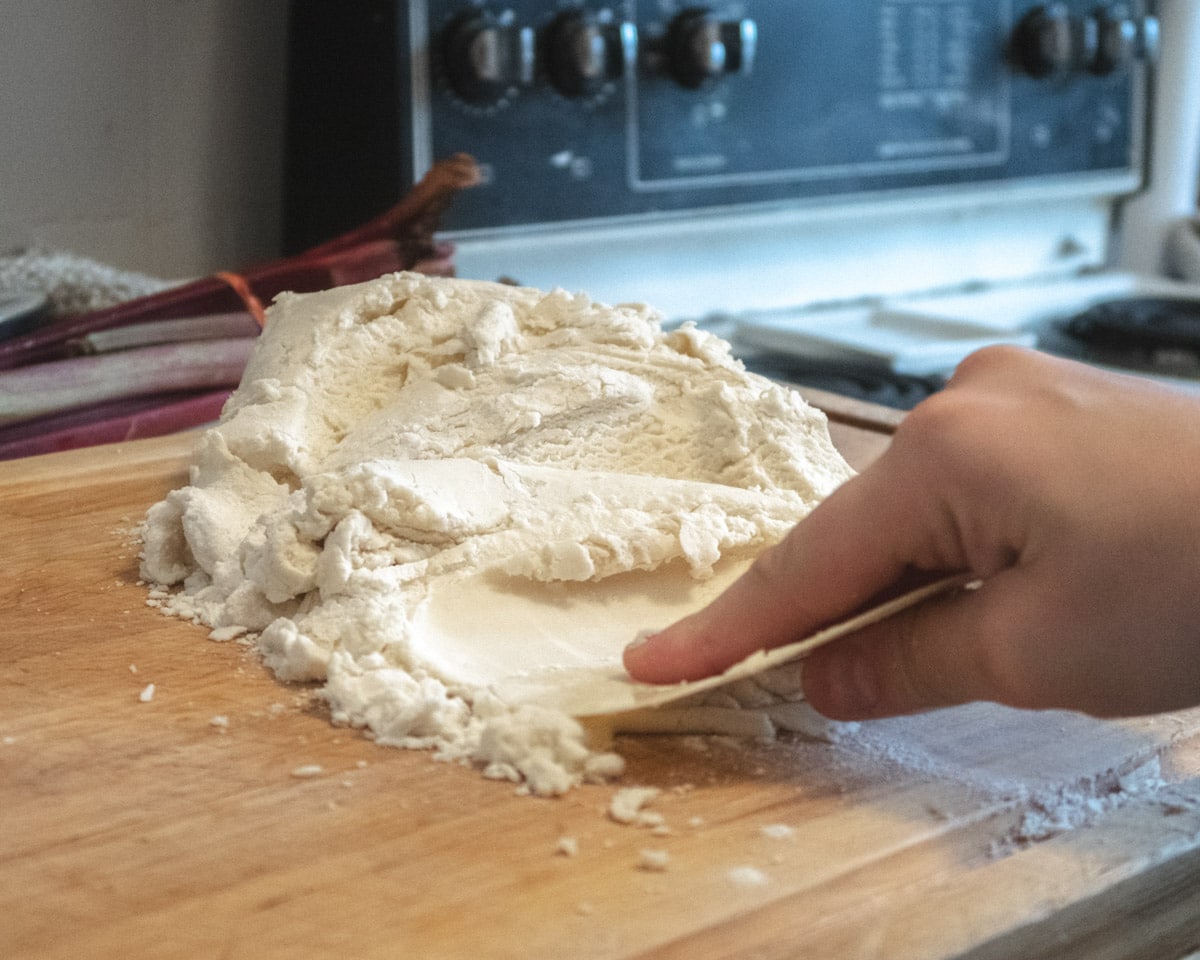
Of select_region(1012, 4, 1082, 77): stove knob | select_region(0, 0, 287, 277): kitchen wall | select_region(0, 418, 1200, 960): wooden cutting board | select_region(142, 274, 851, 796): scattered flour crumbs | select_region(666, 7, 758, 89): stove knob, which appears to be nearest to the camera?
select_region(0, 418, 1200, 960): wooden cutting board

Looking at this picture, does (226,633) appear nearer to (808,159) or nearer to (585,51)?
(585,51)

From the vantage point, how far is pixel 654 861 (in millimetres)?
558

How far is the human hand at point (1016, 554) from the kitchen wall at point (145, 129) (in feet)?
3.54

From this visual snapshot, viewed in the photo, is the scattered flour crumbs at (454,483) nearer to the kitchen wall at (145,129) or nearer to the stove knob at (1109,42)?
the kitchen wall at (145,129)

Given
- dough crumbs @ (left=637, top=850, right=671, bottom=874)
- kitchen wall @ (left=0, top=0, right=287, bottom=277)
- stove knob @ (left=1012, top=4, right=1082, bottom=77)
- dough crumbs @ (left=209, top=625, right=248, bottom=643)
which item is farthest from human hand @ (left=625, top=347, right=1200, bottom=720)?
stove knob @ (left=1012, top=4, right=1082, bottom=77)

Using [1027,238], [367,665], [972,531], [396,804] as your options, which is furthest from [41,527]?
[1027,238]

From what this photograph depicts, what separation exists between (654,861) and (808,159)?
4.33ft

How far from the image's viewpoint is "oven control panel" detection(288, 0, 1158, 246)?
144cm

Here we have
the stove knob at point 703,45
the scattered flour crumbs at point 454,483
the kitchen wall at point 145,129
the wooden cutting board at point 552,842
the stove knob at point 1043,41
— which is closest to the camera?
the wooden cutting board at point 552,842

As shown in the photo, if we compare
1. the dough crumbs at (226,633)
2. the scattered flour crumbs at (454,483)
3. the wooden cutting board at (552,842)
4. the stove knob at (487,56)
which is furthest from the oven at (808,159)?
the wooden cutting board at (552,842)

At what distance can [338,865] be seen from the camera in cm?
57

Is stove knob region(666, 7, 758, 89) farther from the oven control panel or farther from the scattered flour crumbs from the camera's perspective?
the scattered flour crumbs

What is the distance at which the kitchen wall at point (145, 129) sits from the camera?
55.2 inches

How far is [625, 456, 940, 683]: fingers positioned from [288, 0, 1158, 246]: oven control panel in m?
0.92
